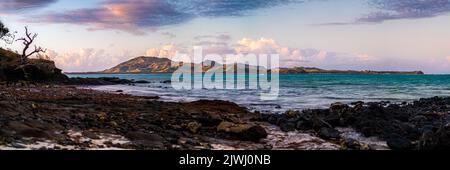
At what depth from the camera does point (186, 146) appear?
15.4 meters

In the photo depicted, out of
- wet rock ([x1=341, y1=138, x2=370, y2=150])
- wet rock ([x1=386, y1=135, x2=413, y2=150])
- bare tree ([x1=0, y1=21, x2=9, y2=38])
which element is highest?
bare tree ([x1=0, y1=21, x2=9, y2=38])

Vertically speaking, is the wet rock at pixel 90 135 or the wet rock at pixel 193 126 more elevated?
the wet rock at pixel 90 135

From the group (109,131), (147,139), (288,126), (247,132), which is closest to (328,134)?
(288,126)

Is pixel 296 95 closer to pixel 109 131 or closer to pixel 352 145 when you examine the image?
pixel 352 145

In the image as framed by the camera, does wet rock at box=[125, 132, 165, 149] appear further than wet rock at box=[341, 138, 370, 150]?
No

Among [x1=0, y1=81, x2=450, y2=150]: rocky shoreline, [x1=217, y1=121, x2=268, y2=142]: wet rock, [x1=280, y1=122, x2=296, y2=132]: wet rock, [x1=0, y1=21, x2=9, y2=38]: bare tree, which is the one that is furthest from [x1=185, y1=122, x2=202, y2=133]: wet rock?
[x1=0, y1=21, x2=9, y2=38]: bare tree

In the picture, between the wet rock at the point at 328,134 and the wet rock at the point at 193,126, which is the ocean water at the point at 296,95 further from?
the wet rock at the point at 193,126

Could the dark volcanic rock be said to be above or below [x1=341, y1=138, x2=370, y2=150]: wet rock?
above

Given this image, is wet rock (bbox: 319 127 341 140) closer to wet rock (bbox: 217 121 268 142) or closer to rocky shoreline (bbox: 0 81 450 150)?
rocky shoreline (bbox: 0 81 450 150)

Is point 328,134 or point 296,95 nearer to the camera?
point 328,134

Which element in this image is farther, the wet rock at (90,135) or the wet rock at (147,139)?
the wet rock at (90,135)

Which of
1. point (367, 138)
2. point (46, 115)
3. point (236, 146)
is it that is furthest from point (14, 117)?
point (367, 138)

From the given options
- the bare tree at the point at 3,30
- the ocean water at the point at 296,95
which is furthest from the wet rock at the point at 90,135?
the bare tree at the point at 3,30
